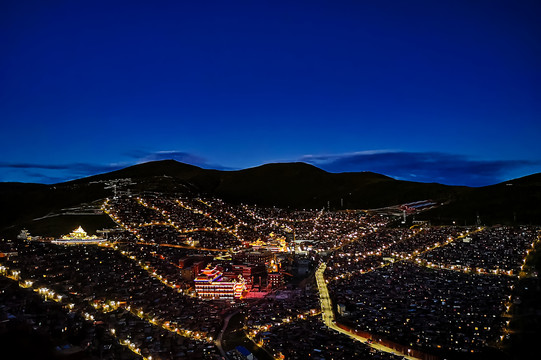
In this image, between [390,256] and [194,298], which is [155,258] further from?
[390,256]

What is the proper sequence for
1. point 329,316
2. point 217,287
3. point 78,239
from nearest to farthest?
point 329,316, point 217,287, point 78,239

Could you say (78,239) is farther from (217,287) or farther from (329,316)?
(329,316)

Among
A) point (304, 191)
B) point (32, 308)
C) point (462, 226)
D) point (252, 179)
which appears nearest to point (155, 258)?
point (32, 308)

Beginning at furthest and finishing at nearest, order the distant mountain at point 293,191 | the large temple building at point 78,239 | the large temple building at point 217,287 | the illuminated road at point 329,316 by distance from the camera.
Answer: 1. the distant mountain at point 293,191
2. the large temple building at point 78,239
3. the large temple building at point 217,287
4. the illuminated road at point 329,316

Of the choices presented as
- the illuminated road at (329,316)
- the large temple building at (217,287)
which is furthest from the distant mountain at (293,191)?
the illuminated road at (329,316)

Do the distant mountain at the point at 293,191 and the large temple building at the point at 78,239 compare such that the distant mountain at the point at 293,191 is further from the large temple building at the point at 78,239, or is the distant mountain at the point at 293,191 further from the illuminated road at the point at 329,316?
the illuminated road at the point at 329,316

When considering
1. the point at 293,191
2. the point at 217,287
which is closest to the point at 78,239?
the point at 217,287

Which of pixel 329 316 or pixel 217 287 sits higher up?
pixel 217 287

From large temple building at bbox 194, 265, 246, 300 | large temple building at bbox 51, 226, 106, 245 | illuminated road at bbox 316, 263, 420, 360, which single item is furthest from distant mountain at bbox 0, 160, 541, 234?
illuminated road at bbox 316, 263, 420, 360

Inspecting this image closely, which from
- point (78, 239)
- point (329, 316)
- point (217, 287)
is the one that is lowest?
point (329, 316)

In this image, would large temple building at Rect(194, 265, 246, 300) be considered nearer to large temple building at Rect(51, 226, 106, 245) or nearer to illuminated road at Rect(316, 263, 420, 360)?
illuminated road at Rect(316, 263, 420, 360)
